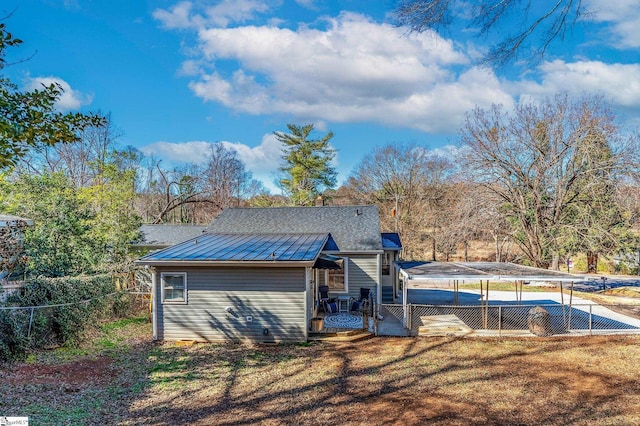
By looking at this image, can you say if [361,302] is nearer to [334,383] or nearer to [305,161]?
[334,383]

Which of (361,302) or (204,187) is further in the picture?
(204,187)

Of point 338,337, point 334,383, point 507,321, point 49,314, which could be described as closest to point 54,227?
point 49,314

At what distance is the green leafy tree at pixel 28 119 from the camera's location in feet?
11.7

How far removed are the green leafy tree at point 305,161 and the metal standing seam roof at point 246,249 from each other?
2122 centimetres

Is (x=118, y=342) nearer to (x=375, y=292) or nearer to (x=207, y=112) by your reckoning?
(x=375, y=292)

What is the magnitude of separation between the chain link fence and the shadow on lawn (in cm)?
107

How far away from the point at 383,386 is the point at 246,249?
646 centimetres

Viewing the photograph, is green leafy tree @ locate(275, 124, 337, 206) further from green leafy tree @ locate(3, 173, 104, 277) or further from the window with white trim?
green leafy tree @ locate(3, 173, 104, 277)

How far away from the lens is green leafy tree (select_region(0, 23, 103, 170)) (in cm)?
356

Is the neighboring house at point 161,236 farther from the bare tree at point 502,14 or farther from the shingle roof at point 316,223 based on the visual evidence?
the bare tree at point 502,14

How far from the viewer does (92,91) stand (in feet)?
69.9

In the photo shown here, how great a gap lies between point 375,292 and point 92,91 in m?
19.5

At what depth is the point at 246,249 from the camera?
40.7 feet

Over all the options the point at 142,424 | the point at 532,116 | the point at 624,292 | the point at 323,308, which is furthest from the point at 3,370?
the point at 624,292
